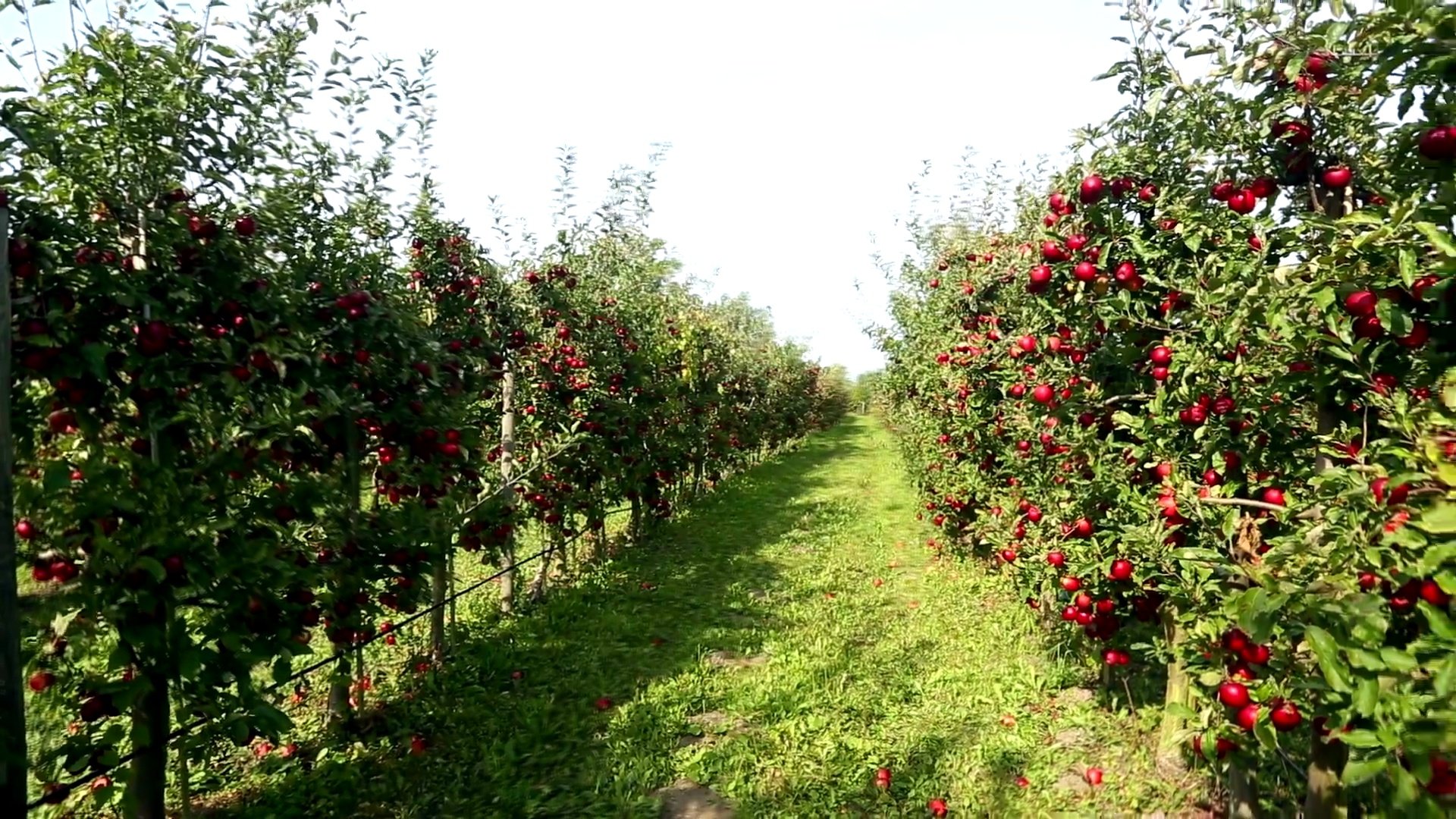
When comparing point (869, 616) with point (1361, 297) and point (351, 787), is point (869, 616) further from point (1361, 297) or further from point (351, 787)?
point (1361, 297)

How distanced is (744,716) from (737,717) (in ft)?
0.15

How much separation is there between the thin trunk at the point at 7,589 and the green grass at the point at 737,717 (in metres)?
1.98

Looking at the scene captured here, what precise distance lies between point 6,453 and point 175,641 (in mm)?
859

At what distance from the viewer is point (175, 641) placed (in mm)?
2629

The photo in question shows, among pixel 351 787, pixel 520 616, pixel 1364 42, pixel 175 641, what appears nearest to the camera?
pixel 1364 42

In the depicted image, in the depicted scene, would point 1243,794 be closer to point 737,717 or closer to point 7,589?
point 737,717

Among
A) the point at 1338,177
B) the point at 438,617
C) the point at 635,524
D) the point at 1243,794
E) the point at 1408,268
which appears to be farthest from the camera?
the point at 635,524

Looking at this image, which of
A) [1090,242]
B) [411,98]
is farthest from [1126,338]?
[411,98]

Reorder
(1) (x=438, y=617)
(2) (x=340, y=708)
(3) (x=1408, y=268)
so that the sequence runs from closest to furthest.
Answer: (3) (x=1408, y=268), (2) (x=340, y=708), (1) (x=438, y=617)

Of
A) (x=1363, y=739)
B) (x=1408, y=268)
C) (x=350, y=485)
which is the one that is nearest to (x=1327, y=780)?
(x=1363, y=739)

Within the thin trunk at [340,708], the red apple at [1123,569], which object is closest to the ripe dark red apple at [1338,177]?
the red apple at [1123,569]

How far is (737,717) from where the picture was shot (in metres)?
5.03

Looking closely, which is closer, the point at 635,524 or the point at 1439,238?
the point at 1439,238

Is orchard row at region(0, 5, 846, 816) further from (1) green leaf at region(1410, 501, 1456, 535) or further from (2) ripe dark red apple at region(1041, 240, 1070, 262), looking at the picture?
(1) green leaf at region(1410, 501, 1456, 535)
